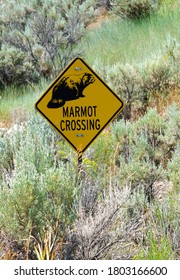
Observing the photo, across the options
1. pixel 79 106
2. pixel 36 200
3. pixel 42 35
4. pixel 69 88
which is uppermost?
pixel 69 88

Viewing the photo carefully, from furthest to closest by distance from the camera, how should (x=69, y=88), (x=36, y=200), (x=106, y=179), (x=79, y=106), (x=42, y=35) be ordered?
1. (x=42, y=35)
2. (x=106, y=179)
3. (x=79, y=106)
4. (x=69, y=88)
5. (x=36, y=200)

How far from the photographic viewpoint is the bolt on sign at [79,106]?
6.33 metres

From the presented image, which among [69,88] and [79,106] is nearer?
[69,88]

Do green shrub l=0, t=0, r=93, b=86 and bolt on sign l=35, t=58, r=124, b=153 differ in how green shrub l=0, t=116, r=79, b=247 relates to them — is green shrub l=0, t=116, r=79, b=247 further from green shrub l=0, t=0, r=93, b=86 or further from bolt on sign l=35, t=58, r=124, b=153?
green shrub l=0, t=0, r=93, b=86

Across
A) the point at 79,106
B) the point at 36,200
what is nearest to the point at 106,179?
the point at 79,106

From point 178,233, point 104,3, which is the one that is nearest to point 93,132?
point 178,233

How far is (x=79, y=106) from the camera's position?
20.9 feet

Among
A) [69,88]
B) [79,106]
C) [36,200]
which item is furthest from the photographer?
[79,106]

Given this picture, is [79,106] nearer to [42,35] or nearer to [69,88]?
[69,88]

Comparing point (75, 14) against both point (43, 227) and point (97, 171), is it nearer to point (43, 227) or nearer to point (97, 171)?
point (97, 171)

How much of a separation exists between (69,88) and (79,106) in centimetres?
22

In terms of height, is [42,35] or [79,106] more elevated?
[79,106]

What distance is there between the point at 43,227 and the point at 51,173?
1.78 ft

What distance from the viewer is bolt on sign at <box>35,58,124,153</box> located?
6.33 meters
